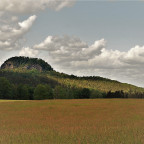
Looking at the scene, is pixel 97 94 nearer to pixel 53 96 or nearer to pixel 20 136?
pixel 53 96

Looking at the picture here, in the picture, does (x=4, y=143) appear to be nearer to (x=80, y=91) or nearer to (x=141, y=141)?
(x=141, y=141)

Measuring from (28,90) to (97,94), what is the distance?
126ft

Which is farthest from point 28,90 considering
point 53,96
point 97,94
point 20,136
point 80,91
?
point 20,136

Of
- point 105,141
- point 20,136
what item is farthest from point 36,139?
point 105,141

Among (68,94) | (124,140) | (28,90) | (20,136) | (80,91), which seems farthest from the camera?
(80,91)

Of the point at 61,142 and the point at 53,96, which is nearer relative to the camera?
the point at 61,142

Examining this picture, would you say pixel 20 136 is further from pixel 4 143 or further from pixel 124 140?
pixel 124 140

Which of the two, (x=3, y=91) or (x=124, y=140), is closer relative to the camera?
(x=124, y=140)

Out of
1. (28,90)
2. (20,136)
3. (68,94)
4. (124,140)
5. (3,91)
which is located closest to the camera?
(124,140)

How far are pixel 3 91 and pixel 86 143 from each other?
85378mm

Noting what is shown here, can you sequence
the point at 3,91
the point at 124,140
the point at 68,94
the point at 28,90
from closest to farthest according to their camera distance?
1. the point at 124,140
2. the point at 3,91
3. the point at 28,90
4. the point at 68,94

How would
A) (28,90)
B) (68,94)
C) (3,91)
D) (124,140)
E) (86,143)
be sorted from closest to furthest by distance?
(86,143)
(124,140)
(3,91)
(28,90)
(68,94)

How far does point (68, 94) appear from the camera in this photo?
11231 centimetres

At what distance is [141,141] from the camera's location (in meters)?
10.9
